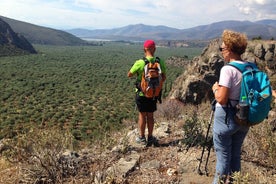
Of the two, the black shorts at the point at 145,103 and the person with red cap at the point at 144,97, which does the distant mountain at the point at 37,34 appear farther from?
the black shorts at the point at 145,103

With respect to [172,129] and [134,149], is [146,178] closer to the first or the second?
[134,149]

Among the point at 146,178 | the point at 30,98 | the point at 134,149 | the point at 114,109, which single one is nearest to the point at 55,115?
the point at 114,109

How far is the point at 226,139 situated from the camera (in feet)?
9.73

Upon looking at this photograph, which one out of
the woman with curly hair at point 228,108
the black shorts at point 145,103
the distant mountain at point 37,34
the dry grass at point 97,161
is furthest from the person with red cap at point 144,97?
the distant mountain at point 37,34

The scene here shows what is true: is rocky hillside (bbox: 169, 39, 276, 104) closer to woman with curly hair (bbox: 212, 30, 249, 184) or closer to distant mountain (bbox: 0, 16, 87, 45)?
woman with curly hair (bbox: 212, 30, 249, 184)

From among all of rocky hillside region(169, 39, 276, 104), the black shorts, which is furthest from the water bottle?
rocky hillside region(169, 39, 276, 104)

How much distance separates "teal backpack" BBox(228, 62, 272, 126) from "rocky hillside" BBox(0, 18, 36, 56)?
67335 mm

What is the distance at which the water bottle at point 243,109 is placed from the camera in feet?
9.04

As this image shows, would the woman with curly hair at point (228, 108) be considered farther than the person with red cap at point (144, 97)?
No

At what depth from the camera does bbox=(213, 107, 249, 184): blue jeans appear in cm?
289

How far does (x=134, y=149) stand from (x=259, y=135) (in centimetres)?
169

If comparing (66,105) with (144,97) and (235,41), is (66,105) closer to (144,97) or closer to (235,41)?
(144,97)

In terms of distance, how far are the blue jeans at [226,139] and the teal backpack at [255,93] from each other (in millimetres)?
164

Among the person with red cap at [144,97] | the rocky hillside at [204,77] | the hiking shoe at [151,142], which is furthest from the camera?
the rocky hillside at [204,77]
